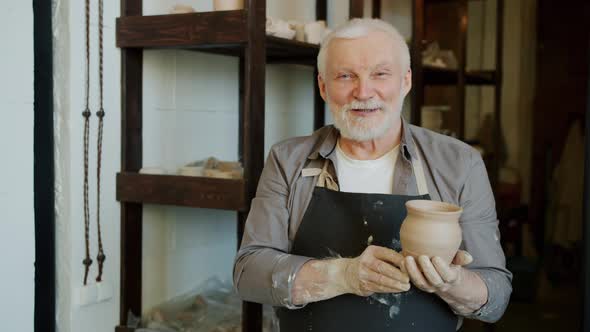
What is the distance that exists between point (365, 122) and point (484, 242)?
1.44ft

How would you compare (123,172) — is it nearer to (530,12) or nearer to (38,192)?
(38,192)

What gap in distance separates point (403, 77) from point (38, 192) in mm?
1150

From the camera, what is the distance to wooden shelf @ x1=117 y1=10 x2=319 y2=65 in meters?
2.04

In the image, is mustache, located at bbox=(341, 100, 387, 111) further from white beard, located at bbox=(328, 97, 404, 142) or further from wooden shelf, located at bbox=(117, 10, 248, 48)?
wooden shelf, located at bbox=(117, 10, 248, 48)

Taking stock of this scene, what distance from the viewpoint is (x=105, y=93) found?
7.21ft

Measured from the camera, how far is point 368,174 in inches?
71.4

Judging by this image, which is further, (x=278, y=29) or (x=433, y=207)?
(x=278, y=29)

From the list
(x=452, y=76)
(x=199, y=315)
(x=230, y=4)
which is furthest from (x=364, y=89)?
(x=452, y=76)

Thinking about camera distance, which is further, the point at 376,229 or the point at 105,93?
Answer: the point at 105,93

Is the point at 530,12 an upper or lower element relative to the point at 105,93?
upper

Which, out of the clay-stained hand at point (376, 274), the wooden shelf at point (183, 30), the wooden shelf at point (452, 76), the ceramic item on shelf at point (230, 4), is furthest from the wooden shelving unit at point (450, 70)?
the clay-stained hand at point (376, 274)

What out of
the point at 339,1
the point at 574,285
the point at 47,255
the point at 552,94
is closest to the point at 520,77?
the point at 552,94

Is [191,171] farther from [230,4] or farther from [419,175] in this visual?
[419,175]
